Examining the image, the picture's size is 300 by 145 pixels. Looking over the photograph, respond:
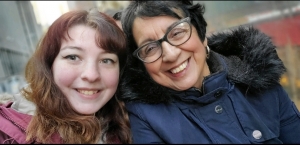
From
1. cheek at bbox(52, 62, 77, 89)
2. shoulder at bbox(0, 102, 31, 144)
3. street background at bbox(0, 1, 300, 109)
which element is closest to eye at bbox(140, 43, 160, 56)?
cheek at bbox(52, 62, 77, 89)

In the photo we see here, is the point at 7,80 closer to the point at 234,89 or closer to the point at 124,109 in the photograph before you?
the point at 124,109

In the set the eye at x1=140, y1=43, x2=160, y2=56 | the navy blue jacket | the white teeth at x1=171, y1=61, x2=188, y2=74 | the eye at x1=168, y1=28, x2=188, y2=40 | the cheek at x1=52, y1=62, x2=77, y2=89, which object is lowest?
the navy blue jacket

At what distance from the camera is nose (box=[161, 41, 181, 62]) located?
159cm

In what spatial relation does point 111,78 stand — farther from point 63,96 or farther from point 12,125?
point 12,125

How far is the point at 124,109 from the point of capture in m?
1.72

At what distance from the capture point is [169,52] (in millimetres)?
1593

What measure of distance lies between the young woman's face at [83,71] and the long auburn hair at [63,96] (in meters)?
0.03

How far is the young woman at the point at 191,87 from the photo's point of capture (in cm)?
158

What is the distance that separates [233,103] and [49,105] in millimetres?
1046

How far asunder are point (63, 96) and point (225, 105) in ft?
3.04

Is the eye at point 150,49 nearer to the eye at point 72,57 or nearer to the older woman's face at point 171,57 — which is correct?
the older woman's face at point 171,57

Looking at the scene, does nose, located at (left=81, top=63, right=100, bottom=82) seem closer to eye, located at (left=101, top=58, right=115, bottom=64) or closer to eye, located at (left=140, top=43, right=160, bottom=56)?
eye, located at (left=101, top=58, right=115, bottom=64)

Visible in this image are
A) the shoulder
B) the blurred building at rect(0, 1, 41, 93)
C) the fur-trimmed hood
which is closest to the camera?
the shoulder

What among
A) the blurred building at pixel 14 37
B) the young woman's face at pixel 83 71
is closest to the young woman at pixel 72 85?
the young woman's face at pixel 83 71
